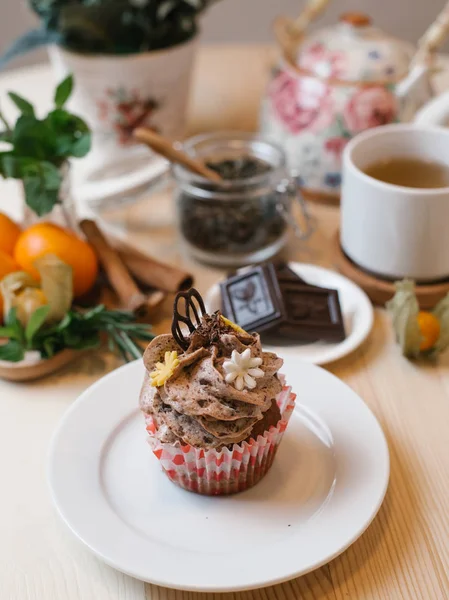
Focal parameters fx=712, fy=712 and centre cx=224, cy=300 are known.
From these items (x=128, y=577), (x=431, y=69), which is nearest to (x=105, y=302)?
(x=128, y=577)

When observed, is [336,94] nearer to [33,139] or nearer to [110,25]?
[110,25]

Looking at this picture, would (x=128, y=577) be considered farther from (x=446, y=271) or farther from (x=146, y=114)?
(x=146, y=114)

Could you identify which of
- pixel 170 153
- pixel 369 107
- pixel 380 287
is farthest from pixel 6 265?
pixel 369 107

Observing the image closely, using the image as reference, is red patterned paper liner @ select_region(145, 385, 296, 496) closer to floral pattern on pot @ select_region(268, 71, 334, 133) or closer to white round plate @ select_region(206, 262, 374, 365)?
white round plate @ select_region(206, 262, 374, 365)

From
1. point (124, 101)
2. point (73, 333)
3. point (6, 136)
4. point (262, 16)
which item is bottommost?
point (262, 16)

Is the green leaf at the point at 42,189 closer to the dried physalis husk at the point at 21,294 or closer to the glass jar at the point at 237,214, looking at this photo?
the dried physalis husk at the point at 21,294

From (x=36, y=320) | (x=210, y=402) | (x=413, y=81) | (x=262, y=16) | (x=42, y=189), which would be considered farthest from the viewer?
(x=262, y=16)

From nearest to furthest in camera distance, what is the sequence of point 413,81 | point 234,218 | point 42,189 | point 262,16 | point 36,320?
point 36,320 < point 42,189 < point 234,218 < point 413,81 < point 262,16
